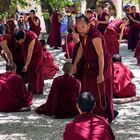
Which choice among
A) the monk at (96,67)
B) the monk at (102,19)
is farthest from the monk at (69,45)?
the monk at (96,67)

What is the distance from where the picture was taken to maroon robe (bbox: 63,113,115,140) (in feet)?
13.0

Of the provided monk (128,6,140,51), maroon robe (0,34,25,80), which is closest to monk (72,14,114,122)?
maroon robe (0,34,25,80)

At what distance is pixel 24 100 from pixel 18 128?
1.11 m

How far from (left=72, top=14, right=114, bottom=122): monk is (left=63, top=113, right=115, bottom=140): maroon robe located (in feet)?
5.86

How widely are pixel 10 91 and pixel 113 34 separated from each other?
479cm

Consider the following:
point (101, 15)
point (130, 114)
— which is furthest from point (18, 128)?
point (101, 15)

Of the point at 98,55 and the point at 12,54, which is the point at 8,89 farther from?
the point at 98,55

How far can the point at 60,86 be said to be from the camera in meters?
6.68

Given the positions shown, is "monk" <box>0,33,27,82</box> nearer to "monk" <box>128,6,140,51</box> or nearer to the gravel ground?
the gravel ground

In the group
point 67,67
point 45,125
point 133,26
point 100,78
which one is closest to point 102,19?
point 133,26

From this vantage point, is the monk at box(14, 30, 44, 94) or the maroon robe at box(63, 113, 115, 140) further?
the monk at box(14, 30, 44, 94)

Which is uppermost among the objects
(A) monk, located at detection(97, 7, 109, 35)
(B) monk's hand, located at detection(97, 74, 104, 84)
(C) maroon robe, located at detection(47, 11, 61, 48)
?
(B) monk's hand, located at detection(97, 74, 104, 84)

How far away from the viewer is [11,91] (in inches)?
278

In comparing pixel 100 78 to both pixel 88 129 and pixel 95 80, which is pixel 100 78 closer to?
pixel 95 80
